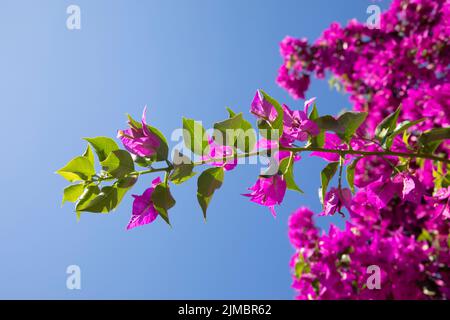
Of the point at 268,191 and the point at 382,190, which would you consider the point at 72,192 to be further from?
the point at 382,190

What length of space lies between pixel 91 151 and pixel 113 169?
0.09 metres

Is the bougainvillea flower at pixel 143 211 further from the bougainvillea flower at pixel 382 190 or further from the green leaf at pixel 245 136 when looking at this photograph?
the bougainvillea flower at pixel 382 190

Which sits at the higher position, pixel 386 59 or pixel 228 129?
pixel 386 59

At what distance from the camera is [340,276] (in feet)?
7.47

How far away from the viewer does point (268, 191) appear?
0.87 meters

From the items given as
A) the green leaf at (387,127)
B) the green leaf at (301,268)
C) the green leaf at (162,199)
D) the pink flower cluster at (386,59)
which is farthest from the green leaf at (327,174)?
the pink flower cluster at (386,59)

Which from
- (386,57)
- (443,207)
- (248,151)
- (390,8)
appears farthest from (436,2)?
(248,151)

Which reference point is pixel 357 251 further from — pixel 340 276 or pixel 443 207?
pixel 443 207

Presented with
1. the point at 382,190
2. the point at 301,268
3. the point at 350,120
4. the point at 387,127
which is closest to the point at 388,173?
the point at 382,190

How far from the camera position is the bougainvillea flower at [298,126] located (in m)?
0.78

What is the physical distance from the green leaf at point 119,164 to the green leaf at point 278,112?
295 millimetres

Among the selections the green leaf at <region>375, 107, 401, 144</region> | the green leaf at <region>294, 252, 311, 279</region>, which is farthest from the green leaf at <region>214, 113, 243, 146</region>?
the green leaf at <region>294, 252, 311, 279</region>

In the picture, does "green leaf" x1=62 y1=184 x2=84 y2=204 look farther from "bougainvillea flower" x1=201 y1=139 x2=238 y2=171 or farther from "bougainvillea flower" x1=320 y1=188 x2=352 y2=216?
"bougainvillea flower" x1=320 y1=188 x2=352 y2=216

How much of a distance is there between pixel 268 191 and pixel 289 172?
0.22 feet
